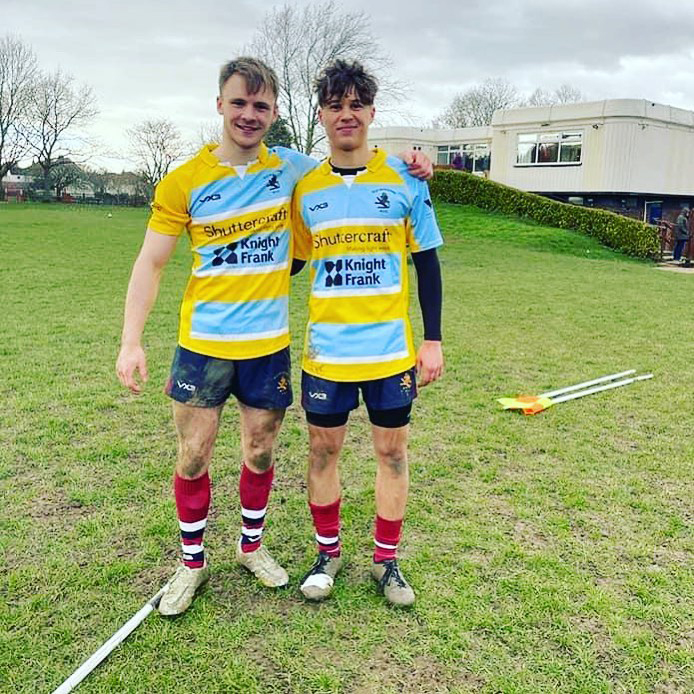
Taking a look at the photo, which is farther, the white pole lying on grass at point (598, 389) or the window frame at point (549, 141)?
the window frame at point (549, 141)

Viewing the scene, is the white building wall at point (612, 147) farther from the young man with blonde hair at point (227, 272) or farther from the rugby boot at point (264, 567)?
the rugby boot at point (264, 567)

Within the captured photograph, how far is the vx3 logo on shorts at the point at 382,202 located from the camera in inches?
90.5

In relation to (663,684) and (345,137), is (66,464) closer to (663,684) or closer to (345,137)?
(345,137)

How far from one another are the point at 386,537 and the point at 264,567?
0.50 m

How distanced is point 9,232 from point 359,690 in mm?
18816

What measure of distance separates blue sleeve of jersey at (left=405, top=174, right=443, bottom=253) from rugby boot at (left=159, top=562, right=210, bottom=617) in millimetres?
1477

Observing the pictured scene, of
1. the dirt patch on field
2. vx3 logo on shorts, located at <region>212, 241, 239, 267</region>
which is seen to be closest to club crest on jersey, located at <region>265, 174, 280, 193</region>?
vx3 logo on shorts, located at <region>212, 241, 239, 267</region>

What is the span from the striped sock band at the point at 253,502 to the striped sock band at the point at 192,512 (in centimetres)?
16

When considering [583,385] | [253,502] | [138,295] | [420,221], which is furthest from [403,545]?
[583,385]

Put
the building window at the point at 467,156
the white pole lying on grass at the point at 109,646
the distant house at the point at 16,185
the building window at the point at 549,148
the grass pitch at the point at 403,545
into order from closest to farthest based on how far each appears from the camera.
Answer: the white pole lying on grass at the point at 109,646
the grass pitch at the point at 403,545
the building window at the point at 549,148
the building window at the point at 467,156
the distant house at the point at 16,185

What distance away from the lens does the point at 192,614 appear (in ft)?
7.91

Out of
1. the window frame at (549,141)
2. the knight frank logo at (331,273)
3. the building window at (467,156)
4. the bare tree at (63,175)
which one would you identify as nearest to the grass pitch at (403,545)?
the knight frank logo at (331,273)

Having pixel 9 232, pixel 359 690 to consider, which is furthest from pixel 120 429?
pixel 9 232

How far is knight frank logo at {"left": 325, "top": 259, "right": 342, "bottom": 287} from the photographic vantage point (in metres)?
2.31
